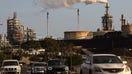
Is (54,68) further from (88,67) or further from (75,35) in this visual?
(75,35)

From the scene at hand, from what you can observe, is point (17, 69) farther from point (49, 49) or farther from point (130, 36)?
point (130, 36)

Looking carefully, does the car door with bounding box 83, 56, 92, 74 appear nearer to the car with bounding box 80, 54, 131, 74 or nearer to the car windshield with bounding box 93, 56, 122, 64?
the car with bounding box 80, 54, 131, 74

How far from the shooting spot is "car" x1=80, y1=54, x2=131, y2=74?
23500 millimetres

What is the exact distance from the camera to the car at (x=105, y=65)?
2350 cm

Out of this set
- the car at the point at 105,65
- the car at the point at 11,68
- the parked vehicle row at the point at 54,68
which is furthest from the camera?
the car at the point at 11,68

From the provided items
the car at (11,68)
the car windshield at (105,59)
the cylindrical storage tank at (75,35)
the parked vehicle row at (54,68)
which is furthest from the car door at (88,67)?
the cylindrical storage tank at (75,35)

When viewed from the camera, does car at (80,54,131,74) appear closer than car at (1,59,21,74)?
Yes

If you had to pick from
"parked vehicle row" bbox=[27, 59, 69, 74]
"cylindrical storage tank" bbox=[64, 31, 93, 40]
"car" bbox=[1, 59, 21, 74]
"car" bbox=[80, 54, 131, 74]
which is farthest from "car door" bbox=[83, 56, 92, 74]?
"cylindrical storage tank" bbox=[64, 31, 93, 40]

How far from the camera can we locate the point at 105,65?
23.8m

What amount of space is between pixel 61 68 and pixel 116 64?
558 inches

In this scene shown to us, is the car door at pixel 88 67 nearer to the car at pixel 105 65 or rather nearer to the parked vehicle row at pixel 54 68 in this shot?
the car at pixel 105 65

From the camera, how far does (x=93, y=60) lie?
987 inches

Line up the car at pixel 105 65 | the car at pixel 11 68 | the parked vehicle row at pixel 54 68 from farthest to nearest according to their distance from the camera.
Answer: the car at pixel 11 68 < the parked vehicle row at pixel 54 68 < the car at pixel 105 65

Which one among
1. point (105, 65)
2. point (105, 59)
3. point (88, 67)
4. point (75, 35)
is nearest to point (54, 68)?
point (88, 67)
